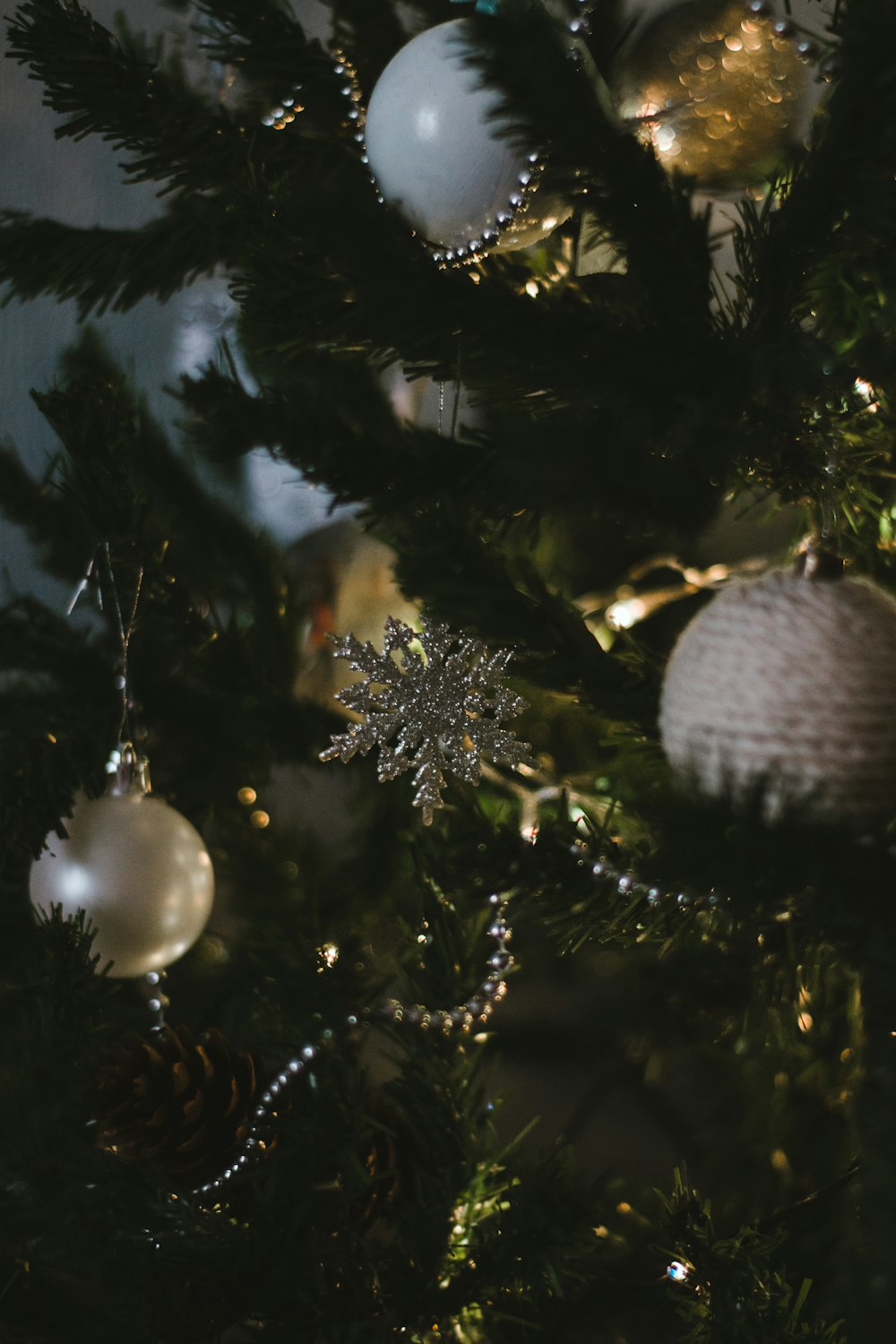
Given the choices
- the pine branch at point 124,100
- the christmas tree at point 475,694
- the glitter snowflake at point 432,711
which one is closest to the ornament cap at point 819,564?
the christmas tree at point 475,694

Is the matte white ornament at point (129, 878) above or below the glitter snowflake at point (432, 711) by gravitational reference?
below

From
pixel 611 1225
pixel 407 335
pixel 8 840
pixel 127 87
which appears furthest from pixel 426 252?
pixel 611 1225

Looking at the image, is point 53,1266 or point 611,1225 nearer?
point 53,1266

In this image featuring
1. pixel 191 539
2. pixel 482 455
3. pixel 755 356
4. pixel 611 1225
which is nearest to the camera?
pixel 755 356

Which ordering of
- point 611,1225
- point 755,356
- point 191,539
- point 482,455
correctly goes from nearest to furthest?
1. point 755,356
2. point 482,455
3. point 611,1225
4. point 191,539

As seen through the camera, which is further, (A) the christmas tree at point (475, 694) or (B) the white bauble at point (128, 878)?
(B) the white bauble at point (128, 878)

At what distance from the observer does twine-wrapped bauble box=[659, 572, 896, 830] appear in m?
0.29

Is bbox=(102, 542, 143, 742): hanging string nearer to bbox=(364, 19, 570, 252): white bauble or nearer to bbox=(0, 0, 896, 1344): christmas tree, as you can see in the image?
bbox=(0, 0, 896, 1344): christmas tree

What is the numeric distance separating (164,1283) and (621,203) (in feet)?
1.23

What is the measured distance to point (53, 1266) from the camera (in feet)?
1.09

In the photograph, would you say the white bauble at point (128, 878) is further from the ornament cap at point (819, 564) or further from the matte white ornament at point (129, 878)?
the ornament cap at point (819, 564)

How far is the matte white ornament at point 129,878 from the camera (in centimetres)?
46

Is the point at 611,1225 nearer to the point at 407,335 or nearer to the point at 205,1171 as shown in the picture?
the point at 205,1171

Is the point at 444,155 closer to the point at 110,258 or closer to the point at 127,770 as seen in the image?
the point at 110,258
